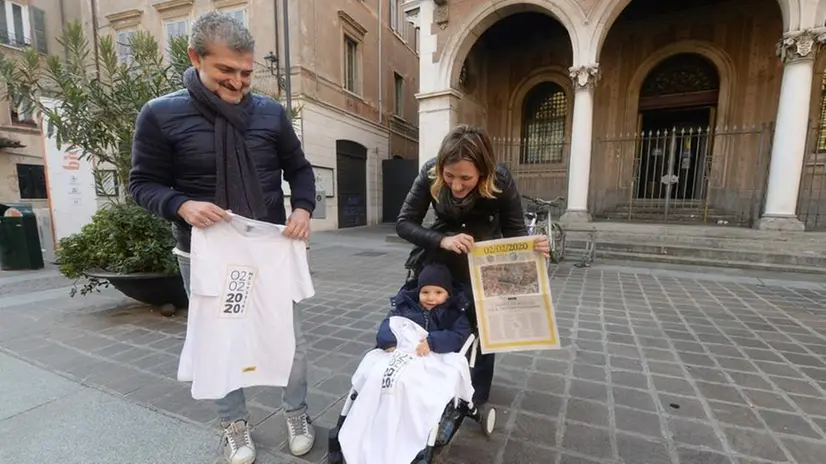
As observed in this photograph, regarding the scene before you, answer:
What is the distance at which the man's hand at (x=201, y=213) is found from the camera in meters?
1.51

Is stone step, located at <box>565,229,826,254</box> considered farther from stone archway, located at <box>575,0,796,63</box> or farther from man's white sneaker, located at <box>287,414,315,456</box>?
man's white sneaker, located at <box>287,414,315,456</box>

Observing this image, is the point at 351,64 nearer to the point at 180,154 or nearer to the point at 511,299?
the point at 180,154

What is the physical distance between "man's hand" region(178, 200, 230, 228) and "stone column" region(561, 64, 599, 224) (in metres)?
8.18

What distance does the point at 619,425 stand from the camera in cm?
214

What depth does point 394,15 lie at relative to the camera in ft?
55.5

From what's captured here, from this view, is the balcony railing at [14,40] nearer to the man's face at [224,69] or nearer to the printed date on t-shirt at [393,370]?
the man's face at [224,69]

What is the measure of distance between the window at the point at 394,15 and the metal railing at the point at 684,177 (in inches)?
428

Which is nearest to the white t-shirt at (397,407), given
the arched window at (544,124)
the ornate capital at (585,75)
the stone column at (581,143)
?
the stone column at (581,143)

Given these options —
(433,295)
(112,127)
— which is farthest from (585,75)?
(112,127)

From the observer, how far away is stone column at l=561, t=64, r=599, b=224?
27.3 feet

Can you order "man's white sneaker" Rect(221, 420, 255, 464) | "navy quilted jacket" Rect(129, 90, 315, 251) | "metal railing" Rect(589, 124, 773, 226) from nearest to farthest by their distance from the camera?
"navy quilted jacket" Rect(129, 90, 315, 251) < "man's white sneaker" Rect(221, 420, 255, 464) < "metal railing" Rect(589, 124, 773, 226)

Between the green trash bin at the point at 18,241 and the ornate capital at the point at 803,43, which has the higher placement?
the ornate capital at the point at 803,43

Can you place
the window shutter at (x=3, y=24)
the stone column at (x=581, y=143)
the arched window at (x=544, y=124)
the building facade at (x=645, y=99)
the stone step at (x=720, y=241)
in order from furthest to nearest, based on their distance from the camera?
the window shutter at (x=3, y=24), the arched window at (x=544, y=124), the stone column at (x=581, y=143), the building facade at (x=645, y=99), the stone step at (x=720, y=241)

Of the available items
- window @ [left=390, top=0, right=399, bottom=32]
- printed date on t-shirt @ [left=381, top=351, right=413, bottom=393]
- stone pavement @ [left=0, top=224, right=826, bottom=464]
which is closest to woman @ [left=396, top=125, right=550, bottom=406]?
printed date on t-shirt @ [left=381, top=351, right=413, bottom=393]
